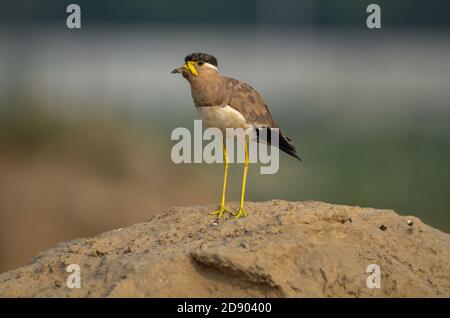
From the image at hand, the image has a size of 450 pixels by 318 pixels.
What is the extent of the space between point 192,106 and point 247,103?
15.6m

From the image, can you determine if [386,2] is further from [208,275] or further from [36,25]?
[208,275]

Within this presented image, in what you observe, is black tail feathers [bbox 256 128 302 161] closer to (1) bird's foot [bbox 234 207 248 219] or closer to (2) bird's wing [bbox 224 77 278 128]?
(2) bird's wing [bbox 224 77 278 128]

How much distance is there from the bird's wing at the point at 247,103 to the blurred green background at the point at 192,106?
6.86m

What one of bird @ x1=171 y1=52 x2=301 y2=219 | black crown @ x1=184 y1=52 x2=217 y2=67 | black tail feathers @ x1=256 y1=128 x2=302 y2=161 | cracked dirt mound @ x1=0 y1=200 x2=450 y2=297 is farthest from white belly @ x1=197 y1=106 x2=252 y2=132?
cracked dirt mound @ x1=0 y1=200 x2=450 y2=297

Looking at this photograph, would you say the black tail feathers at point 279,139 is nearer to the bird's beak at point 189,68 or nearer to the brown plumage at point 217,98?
the brown plumage at point 217,98

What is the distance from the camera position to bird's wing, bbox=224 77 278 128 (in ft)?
27.9

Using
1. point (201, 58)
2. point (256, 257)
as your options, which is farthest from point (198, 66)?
point (256, 257)

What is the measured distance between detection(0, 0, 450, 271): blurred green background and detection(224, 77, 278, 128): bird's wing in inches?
270

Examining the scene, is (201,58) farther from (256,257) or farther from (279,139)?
(256,257)

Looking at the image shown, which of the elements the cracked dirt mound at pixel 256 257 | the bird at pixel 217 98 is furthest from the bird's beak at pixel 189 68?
the cracked dirt mound at pixel 256 257

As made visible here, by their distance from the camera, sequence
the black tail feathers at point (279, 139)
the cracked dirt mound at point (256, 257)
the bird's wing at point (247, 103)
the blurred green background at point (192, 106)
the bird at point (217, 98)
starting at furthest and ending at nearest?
1. the blurred green background at point (192, 106)
2. the black tail feathers at point (279, 139)
3. the bird's wing at point (247, 103)
4. the bird at point (217, 98)
5. the cracked dirt mound at point (256, 257)

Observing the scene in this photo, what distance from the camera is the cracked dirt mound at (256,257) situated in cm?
693

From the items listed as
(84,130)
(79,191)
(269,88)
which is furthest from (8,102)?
(269,88)

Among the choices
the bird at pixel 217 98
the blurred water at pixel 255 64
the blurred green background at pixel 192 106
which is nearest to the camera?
the bird at pixel 217 98
